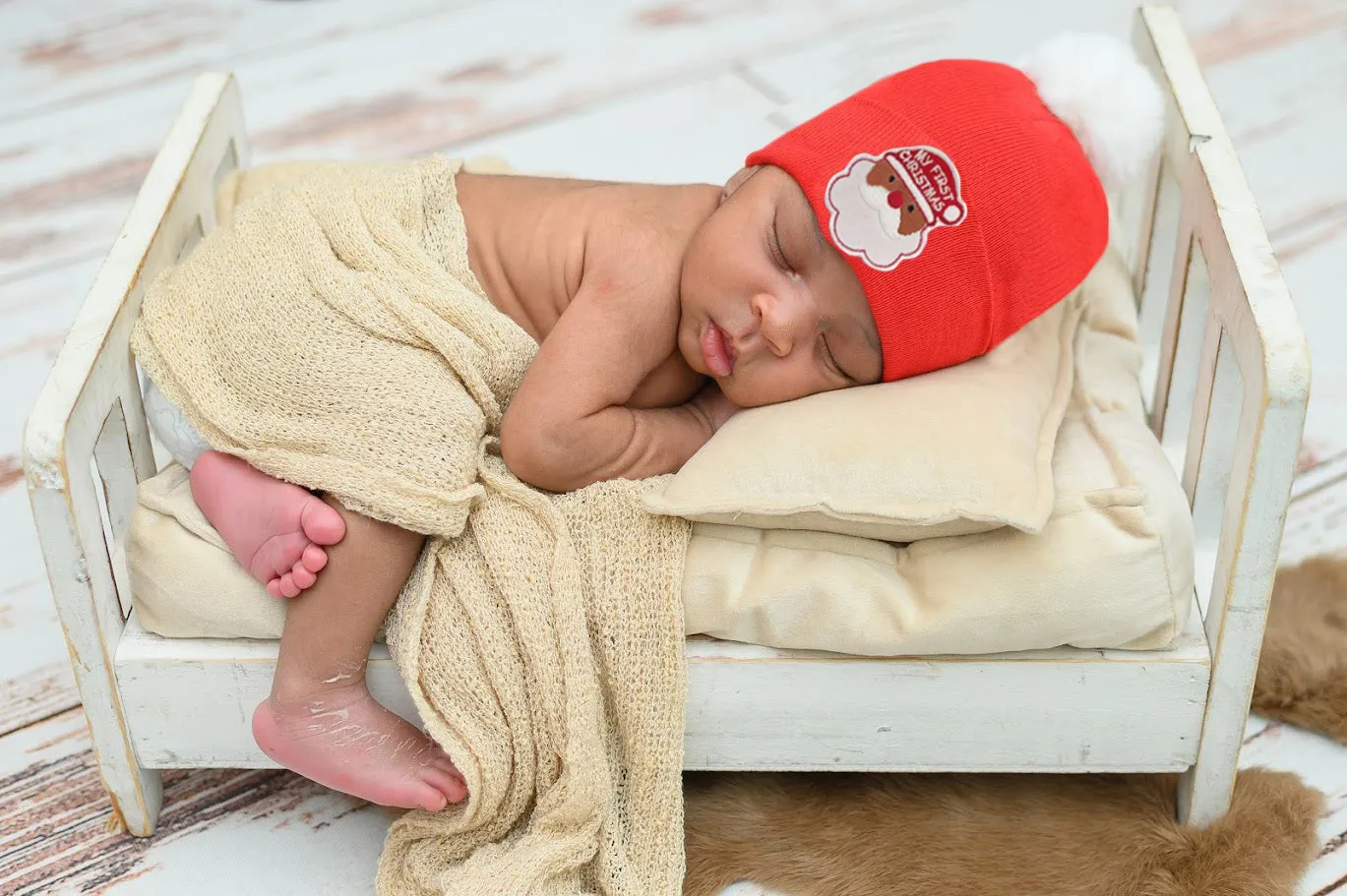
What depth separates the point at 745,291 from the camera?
1.26 metres

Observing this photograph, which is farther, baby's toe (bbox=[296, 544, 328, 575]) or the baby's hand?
the baby's hand

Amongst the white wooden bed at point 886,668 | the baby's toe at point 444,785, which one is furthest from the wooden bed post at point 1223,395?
the baby's toe at point 444,785

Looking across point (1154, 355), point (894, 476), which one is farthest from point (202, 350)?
point (1154, 355)

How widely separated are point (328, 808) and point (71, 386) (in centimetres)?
46

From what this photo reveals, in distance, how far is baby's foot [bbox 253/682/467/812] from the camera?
47.8 inches

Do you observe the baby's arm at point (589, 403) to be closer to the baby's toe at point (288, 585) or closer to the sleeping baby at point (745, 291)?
the sleeping baby at point (745, 291)

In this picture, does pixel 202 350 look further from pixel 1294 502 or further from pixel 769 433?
pixel 1294 502

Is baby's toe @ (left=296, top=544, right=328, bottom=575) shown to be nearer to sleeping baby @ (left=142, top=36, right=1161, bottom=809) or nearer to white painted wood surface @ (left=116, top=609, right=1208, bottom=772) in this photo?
sleeping baby @ (left=142, top=36, right=1161, bottom=809)

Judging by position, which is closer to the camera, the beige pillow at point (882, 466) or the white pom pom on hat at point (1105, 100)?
the beige pillow at point (882, 466)

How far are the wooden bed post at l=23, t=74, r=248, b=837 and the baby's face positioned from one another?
0.47m

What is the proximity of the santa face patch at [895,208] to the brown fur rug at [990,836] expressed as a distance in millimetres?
483

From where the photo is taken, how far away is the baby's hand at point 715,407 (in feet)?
4.54

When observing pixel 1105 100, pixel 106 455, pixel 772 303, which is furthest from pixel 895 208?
pixel 106 455

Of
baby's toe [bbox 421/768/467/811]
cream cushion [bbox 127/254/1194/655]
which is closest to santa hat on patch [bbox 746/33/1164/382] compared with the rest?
cream cushion [bbox 127/254/1194/655]
